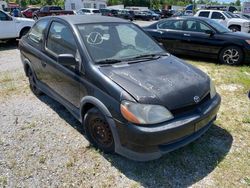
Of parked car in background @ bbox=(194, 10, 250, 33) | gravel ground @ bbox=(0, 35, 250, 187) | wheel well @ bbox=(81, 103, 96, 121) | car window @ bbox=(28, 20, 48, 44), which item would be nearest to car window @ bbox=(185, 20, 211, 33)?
gravel ground @ bbox=(0, 35, 250, 187)

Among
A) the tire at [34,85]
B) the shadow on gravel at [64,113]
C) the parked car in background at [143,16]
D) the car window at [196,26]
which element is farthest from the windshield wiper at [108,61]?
the parked car in background at [143,16]

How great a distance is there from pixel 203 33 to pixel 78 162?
6.36 meters

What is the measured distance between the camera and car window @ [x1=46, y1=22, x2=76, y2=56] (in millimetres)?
3614

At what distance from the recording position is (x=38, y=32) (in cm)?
473

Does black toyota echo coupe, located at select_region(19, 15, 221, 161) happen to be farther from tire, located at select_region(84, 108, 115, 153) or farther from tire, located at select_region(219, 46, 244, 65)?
tire, located at select_region(219, 46, 244, 65)

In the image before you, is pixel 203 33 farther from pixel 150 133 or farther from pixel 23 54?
pixel 150 133

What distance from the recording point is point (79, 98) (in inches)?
138

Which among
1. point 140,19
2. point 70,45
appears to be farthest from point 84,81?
point 140,19

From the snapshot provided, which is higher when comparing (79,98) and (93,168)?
(79,98)

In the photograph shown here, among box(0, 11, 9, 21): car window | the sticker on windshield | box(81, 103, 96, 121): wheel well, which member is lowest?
box(81, 103, 96, 121): wheel well

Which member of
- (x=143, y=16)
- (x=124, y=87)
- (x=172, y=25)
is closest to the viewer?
(x=124, y=87)

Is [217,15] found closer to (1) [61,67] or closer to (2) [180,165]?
(1) [61,67]

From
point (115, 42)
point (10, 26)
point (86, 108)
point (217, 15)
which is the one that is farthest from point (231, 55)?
point (217, 15)

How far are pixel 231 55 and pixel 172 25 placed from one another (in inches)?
90.4
